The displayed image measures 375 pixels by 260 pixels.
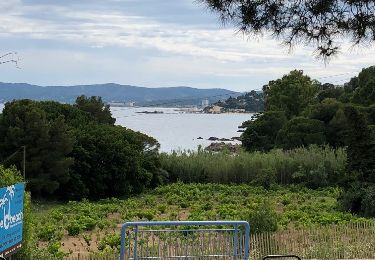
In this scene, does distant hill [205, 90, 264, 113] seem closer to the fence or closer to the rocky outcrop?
the rocky outcrop

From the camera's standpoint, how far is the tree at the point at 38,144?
3212 centimetres

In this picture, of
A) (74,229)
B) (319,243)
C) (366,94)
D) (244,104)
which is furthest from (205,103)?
(319,243)

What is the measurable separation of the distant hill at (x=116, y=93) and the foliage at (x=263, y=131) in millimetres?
14874

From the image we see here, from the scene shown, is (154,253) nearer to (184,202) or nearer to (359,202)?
(359,202)

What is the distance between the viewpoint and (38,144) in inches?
1277

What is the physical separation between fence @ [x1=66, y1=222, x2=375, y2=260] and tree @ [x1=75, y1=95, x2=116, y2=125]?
3472 centimetres

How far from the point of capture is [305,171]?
129 ft

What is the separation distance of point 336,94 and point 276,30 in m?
58.5

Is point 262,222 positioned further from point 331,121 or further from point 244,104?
point 244,104

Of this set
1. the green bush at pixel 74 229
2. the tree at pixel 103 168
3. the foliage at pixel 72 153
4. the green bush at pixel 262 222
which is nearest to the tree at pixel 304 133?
the foliage at pixel 72 153

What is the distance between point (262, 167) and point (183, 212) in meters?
13.8

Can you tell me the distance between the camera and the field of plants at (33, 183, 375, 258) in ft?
54.7

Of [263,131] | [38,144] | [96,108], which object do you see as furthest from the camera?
[263,131]

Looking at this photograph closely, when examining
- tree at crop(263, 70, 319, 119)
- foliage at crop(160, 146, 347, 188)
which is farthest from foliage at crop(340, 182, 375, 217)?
tree at crop(263, 70, 319, 119)
